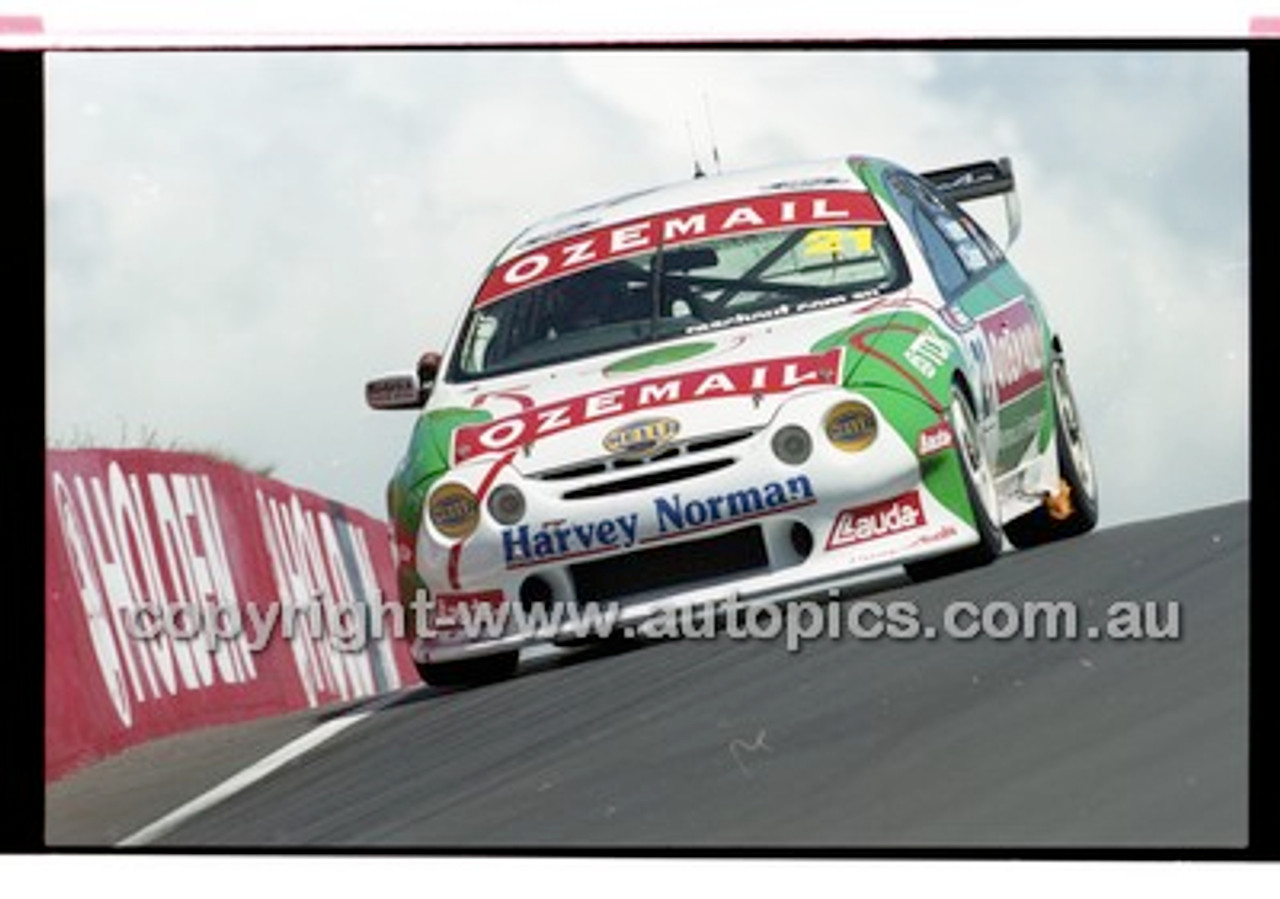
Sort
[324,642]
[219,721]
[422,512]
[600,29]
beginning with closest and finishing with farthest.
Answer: [600,29]
[422,512]
[324,642]
[219,721]

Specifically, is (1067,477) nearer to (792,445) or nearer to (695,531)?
(792,445)

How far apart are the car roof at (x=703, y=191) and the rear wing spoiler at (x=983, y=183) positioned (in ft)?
0.92

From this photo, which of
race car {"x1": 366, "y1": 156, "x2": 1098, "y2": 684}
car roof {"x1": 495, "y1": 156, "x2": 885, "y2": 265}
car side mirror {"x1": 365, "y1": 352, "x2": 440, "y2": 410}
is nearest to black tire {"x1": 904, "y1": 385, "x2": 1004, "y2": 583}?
race car {"x1": 366, "y1": 156, "x2": 1098, "y2": 684}

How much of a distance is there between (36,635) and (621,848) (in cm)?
173

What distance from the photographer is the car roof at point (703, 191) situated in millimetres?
10781

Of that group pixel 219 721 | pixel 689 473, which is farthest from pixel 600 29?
pixel 219 721

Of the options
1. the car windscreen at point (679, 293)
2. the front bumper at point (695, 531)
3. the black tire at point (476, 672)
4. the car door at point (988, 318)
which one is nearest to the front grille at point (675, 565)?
the front bumper at point (695, 531)

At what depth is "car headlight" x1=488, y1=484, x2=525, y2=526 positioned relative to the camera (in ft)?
32.8

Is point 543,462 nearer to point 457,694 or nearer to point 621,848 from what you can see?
point 457,694

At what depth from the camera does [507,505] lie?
394 inches

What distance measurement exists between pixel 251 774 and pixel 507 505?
1.04 m

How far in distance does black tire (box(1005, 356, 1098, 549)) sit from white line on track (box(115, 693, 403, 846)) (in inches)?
76.3

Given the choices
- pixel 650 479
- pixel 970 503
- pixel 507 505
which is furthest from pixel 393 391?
pixel 970 503

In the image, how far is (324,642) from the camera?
11.3m
